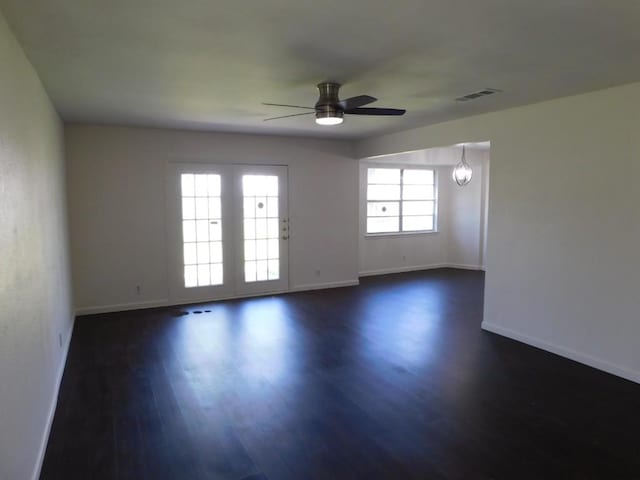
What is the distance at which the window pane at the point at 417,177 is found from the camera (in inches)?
357

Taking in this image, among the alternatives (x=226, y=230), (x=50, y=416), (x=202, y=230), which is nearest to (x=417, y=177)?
(x=226, y=230)

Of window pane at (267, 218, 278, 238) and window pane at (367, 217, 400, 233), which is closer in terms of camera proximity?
window pane at (267, 218, 278, 238)

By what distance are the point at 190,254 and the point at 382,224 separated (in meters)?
4.22

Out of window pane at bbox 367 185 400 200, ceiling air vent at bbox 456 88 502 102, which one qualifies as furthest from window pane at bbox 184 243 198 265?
ceiling air vent at bbox 456 88 502 102

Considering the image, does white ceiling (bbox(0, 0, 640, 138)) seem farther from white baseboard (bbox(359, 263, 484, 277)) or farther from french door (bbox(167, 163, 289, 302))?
white baseboard (bbox(359, 263, 484, 277))

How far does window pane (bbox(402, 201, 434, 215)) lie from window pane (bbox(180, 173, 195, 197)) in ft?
15.5

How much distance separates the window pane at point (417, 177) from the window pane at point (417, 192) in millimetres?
88

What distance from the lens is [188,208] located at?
6199 millimetres

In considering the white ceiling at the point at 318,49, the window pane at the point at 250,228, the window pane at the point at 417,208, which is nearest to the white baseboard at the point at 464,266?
the window pane at the point at 417,208

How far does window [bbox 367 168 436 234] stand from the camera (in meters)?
8.73

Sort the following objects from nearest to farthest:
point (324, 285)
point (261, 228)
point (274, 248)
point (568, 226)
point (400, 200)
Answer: point (568, 226) → point (261, 228) → point (274, 248) → point (324, 285) → point (400, 200)

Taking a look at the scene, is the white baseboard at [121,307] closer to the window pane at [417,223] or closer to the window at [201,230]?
the window at [201,230]

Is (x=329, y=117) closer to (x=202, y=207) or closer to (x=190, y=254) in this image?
(x=202, y=207)

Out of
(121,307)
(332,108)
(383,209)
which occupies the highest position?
(332,108)
